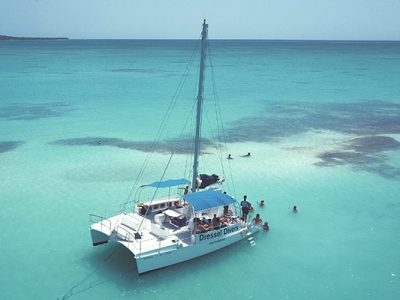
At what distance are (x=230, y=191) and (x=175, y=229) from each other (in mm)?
8027

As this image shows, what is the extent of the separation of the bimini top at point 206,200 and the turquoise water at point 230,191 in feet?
7.99

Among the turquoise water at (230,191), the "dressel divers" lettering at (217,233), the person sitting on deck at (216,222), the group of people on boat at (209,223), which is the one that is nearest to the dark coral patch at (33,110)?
the turquoise water at (230,191)

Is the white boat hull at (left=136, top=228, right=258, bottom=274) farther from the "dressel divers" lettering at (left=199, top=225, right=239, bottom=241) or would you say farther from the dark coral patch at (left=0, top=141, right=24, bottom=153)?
the dark coral patch at (left=0, top=141, right=24, bottom=153)

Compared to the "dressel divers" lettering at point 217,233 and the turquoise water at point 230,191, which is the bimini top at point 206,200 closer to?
the "dressel divers" lettering at point 217,233

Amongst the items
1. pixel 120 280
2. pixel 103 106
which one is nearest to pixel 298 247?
pixel 120 280

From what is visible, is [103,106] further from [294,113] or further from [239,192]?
[239,192]

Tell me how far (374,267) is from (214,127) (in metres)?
26.3

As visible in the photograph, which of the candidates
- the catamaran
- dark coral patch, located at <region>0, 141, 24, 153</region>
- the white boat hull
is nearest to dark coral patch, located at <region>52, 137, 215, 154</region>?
dark coral patch, located at <region>0, 141, 24, 153</region>

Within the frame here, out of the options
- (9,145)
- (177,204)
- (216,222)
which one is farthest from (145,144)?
(216,222)

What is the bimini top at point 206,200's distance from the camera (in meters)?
18.2

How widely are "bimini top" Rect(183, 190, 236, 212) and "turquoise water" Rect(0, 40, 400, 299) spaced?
244cm

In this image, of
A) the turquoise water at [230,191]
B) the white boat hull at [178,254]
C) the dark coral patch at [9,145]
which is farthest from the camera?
the dark coral patch at [9,145]

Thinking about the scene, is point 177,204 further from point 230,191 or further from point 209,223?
point 230,191

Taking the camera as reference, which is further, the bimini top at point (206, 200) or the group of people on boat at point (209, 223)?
the bimini top at point (206, 200)
